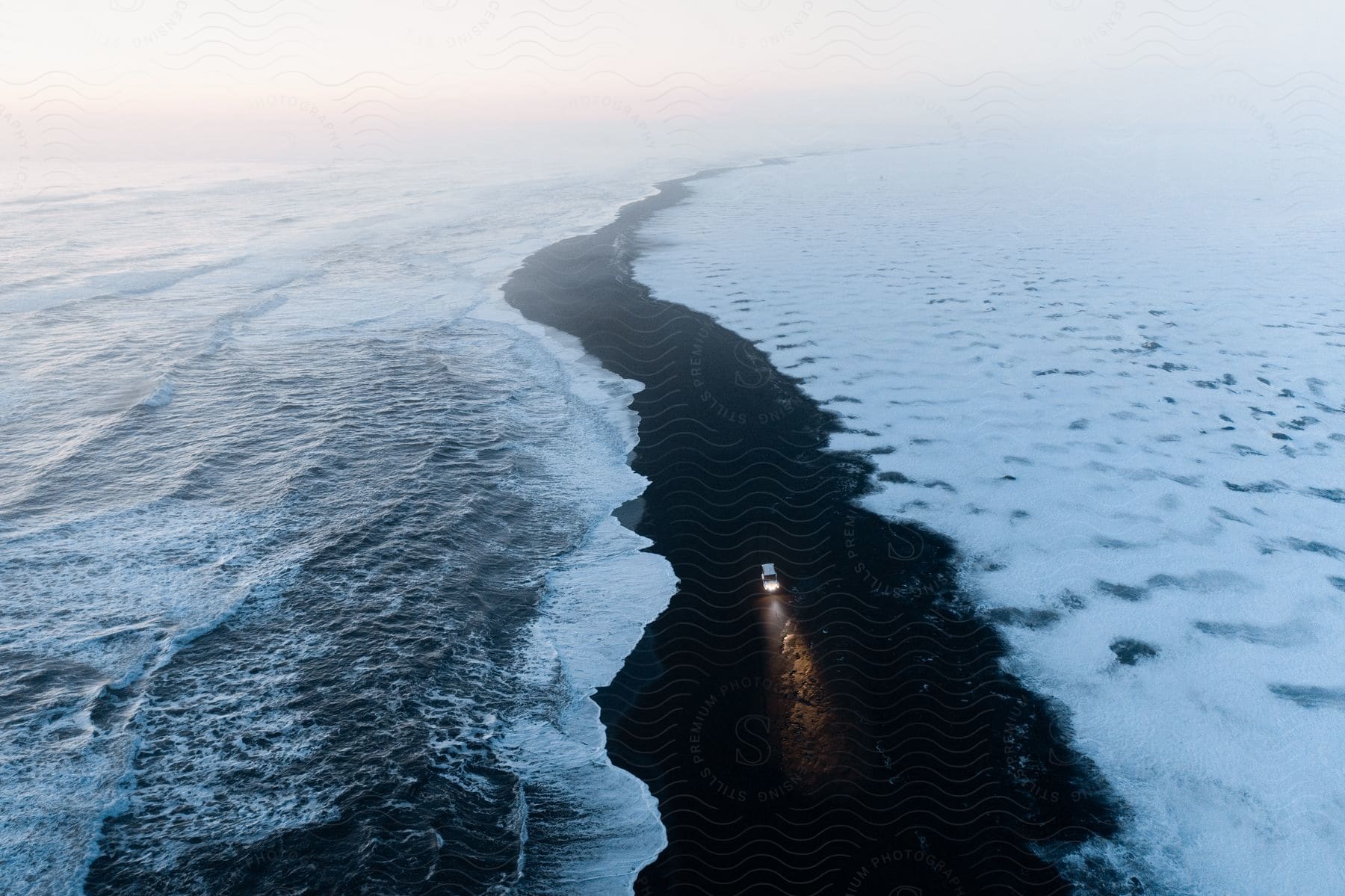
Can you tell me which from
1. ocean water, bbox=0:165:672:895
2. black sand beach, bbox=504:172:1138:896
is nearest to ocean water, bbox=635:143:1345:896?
black sand beach, bbox=504:172:1138:896

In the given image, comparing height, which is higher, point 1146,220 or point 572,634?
point 1146,220

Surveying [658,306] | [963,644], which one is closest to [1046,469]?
[963,644]

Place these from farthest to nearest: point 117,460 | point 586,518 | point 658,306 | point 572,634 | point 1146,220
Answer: point 1146,220 → point 658,306 → point 117,460 → point 586,518 → point 572,634

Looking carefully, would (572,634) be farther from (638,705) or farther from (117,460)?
(117,460)

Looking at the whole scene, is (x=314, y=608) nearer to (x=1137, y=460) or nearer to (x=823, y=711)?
(x=823, y=711)

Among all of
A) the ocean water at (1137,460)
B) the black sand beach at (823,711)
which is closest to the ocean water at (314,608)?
the black sand beach at (823,711)

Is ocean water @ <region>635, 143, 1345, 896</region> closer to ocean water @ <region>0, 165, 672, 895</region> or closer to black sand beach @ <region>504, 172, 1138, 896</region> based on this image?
black sand beach @ <region>504, 172, 1138, 896</region>

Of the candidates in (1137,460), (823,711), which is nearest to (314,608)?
(823,711)
